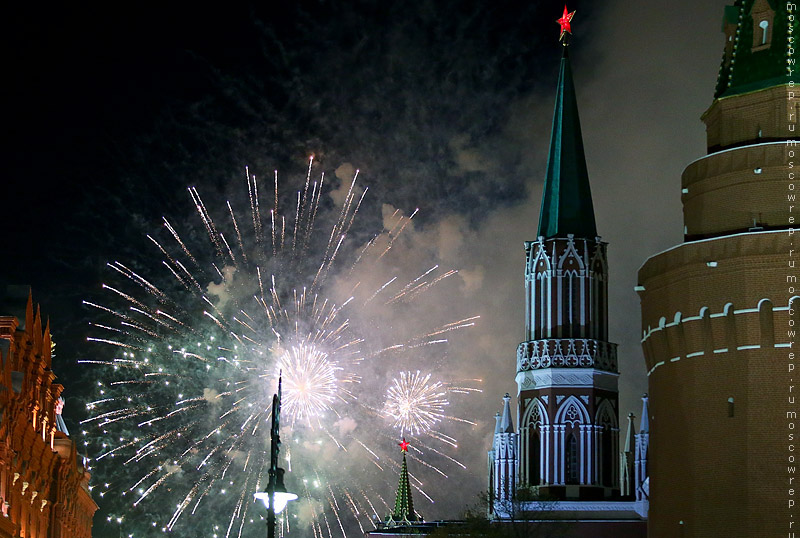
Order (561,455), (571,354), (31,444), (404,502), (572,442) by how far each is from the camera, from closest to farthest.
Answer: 1. (31,444)
2. (561,455)
3. (572,442)
4. (571,354)
5. (404,502)

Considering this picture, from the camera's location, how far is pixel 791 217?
186 feet

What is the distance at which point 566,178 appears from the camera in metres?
94.2

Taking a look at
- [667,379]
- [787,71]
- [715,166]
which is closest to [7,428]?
[667,379]

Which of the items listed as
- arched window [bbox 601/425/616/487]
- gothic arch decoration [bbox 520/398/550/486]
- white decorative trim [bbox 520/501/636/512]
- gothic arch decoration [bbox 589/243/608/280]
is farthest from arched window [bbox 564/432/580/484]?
gothic arch decoration [bbox 589/243/608/280]

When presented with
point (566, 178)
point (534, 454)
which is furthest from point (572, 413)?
point (566, 178)

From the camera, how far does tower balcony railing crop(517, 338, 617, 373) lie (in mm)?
89375

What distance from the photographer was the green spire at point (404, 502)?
109000 mm

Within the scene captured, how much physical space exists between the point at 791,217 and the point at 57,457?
37.8 meters

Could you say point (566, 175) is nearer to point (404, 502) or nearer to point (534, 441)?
point (534, 441)

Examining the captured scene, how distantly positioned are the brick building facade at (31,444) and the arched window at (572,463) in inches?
1108

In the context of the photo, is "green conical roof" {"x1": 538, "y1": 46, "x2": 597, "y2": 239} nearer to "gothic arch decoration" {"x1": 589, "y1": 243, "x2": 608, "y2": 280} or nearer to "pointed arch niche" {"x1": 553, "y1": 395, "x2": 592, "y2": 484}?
"gothic arch decoration" {"x1": 589, "y1": 243, "x2": 608, "y2": 280}

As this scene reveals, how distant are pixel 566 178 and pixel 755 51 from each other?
33348 millimetres

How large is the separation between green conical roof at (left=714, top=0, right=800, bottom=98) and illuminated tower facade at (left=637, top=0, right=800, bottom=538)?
5 centimetres

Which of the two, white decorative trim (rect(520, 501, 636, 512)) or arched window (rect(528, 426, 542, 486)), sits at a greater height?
arched window (rect(528, 426, 542, 486))
